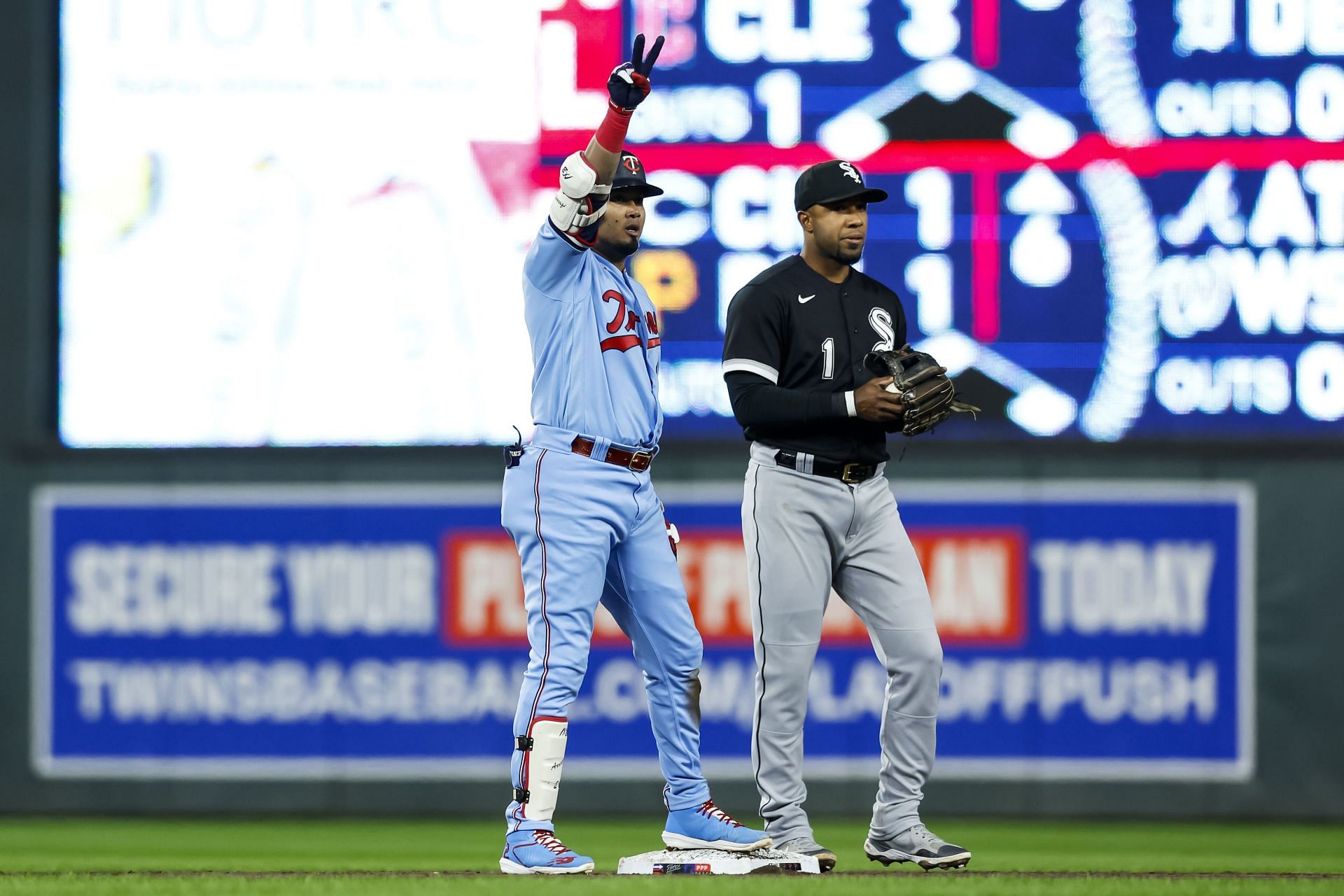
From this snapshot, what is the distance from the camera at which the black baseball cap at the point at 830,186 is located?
4.69 metres

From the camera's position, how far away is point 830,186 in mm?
4711

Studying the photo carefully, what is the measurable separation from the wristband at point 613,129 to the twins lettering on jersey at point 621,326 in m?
0.41

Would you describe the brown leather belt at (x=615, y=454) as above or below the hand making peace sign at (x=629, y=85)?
below

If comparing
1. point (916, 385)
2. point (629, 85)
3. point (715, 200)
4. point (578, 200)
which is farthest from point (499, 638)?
point (629, 85)

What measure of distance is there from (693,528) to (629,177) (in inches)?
99.3

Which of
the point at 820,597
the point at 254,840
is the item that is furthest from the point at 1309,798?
the point at 254,840

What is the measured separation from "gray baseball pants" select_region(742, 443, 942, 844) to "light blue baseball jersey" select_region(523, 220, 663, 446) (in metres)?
0.44

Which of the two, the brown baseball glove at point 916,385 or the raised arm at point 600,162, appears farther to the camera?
the brown baseball glove at point 916,385

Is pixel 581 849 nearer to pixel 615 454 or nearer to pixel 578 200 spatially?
pixel 615 454

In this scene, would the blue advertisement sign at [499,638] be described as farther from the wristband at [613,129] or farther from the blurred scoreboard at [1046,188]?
the wristband at [613,129]

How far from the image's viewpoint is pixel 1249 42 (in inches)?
269

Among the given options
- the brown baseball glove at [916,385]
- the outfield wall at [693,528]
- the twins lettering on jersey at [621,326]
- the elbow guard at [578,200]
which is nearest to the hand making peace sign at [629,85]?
the elbow guard at [578,200]

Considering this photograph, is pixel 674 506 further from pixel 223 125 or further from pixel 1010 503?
pixel 223 125

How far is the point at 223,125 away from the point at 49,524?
1.67 metres
